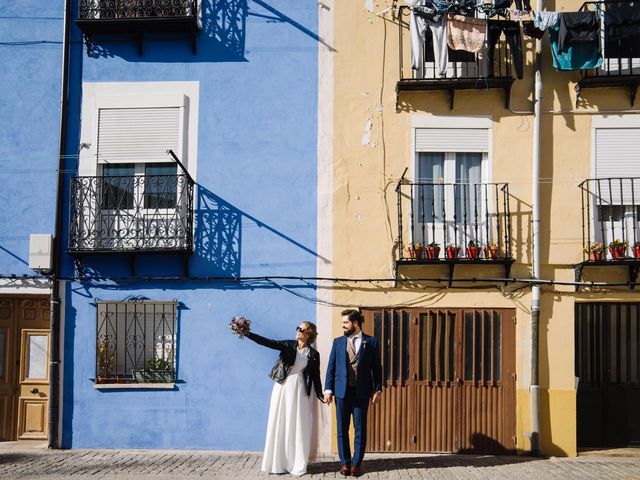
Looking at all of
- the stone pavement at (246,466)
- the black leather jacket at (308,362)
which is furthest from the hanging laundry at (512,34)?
the stone pavement at (246,466)

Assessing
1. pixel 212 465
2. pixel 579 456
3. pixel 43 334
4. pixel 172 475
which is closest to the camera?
pixel 172 475

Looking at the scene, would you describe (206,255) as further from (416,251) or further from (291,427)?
(291,427)

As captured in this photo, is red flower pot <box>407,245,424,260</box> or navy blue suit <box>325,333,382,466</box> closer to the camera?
navy blue suit <box>325,333,382,466</box>

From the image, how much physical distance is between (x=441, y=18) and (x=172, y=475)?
7.19 m

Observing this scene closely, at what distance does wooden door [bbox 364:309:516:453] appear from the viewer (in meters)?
11.0

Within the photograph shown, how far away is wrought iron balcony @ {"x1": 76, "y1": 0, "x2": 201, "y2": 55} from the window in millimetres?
783

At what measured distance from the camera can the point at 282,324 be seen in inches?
444

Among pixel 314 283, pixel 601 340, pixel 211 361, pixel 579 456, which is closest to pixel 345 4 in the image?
pixel 314 283

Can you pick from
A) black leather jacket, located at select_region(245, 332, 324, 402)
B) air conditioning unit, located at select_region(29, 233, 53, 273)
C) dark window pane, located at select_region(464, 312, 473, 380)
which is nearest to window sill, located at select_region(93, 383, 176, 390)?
air conditioning unit, located at select_region(29, 233, 53, 273)

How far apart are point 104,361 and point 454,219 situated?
5.49m

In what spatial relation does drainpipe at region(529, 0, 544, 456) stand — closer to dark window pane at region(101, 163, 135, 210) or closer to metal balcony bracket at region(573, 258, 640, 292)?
metal balcony bracket at region(573, 258, 640, 292)

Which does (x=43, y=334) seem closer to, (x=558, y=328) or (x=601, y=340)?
(x=558, y=328)

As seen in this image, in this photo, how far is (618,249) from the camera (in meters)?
10.9

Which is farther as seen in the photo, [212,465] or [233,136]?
[233,136]
